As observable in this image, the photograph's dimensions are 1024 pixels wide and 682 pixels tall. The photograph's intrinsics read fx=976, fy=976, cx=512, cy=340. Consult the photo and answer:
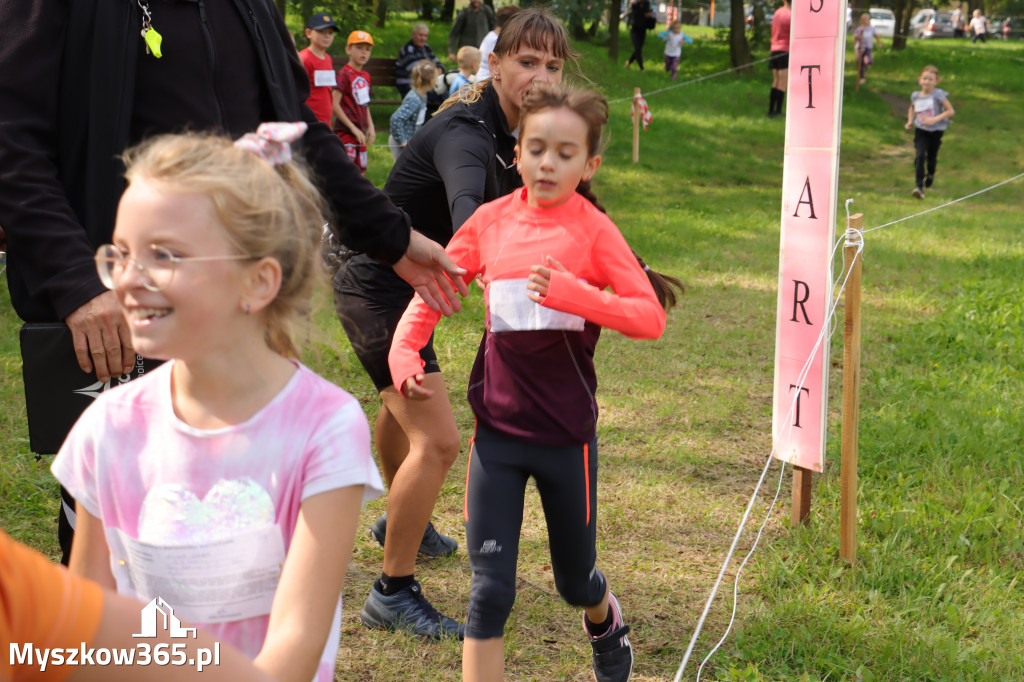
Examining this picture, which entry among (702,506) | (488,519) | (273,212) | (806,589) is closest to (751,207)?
(702,506)

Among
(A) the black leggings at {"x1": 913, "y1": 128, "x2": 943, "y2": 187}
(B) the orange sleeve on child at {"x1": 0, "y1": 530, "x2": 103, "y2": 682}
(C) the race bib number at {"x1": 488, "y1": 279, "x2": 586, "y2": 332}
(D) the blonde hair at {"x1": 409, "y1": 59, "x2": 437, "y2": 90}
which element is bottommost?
(A) the black leggings at {"x1": 913, "y1": 128, "x2": 943, "y2": 187}

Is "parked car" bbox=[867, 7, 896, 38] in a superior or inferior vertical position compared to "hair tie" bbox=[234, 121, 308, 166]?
superior

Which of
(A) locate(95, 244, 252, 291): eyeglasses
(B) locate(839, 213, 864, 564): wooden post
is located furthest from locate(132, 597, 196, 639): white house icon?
(B) locate(839, 213, 864, 564): wooden post

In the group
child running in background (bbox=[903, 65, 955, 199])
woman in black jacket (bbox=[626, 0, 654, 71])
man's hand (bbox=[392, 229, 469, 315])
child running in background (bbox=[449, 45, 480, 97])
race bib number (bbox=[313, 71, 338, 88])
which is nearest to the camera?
man's hand (bbox=[392, 229, 469, 315])

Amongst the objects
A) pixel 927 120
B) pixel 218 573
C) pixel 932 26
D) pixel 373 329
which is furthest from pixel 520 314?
pixel 932 26

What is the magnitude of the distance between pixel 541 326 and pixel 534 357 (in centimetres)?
9

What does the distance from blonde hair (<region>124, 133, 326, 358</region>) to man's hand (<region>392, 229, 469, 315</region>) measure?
859 millimetres

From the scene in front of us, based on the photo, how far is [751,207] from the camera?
12898mm

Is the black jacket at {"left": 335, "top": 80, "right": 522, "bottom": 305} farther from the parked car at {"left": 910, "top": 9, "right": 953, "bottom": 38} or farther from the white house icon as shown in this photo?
the parked car at {"left": 910, "top": 9, "right": 953, "bottom": 38}

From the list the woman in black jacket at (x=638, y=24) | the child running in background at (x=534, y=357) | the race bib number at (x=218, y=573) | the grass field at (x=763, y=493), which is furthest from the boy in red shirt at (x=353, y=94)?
the woman in black jacket at (x=638, y=24)

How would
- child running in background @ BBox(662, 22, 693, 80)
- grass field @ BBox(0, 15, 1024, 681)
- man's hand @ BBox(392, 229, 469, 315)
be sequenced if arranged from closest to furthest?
man's hand @ BBox(392, 229, 469, 315) < grass field @ BBox(0, 15, 1024, 681) < child running in background @ BBox(662, 22, 693, 80)

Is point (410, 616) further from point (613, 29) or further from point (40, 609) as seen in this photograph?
point (613, 29)

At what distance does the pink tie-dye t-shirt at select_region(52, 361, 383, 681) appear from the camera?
150cm

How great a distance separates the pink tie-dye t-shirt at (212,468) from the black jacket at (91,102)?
59cm
